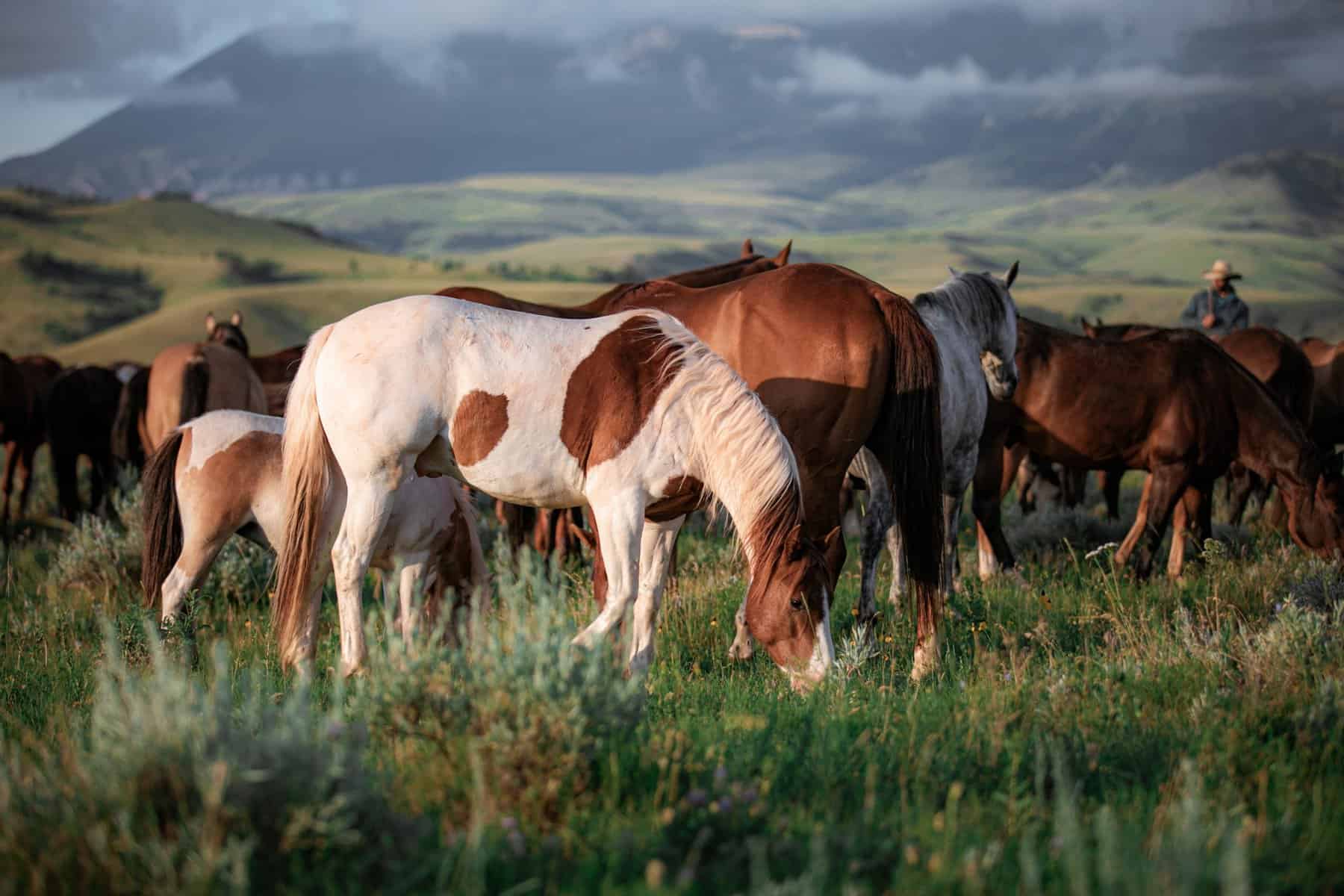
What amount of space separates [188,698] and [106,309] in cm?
8483

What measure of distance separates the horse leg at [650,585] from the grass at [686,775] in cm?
22

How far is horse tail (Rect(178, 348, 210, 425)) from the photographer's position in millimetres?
10750

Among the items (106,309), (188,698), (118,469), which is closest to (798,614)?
(188,698)

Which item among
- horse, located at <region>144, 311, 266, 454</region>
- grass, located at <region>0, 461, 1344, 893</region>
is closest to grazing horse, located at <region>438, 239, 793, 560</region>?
horse, located at <region>144, 311, 266, 454</region>

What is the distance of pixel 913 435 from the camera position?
238 inches

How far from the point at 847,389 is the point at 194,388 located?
24.1 ft

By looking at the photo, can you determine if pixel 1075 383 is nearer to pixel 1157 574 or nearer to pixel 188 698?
pixel 1157 574

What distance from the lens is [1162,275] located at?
422 ft

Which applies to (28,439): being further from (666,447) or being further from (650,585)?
(666,447)

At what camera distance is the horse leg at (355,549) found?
Result: 5406mm

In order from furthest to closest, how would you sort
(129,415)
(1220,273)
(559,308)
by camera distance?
(1220,273) → (129,415) → (559,308)

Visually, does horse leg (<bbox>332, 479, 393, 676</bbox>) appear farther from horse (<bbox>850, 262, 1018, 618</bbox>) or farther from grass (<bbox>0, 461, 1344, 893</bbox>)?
horse (<bbox>850, 262, 1018, 618</bbox>)

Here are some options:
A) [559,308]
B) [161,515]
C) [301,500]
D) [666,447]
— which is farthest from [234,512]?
[559,308]

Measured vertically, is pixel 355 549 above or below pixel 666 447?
below
